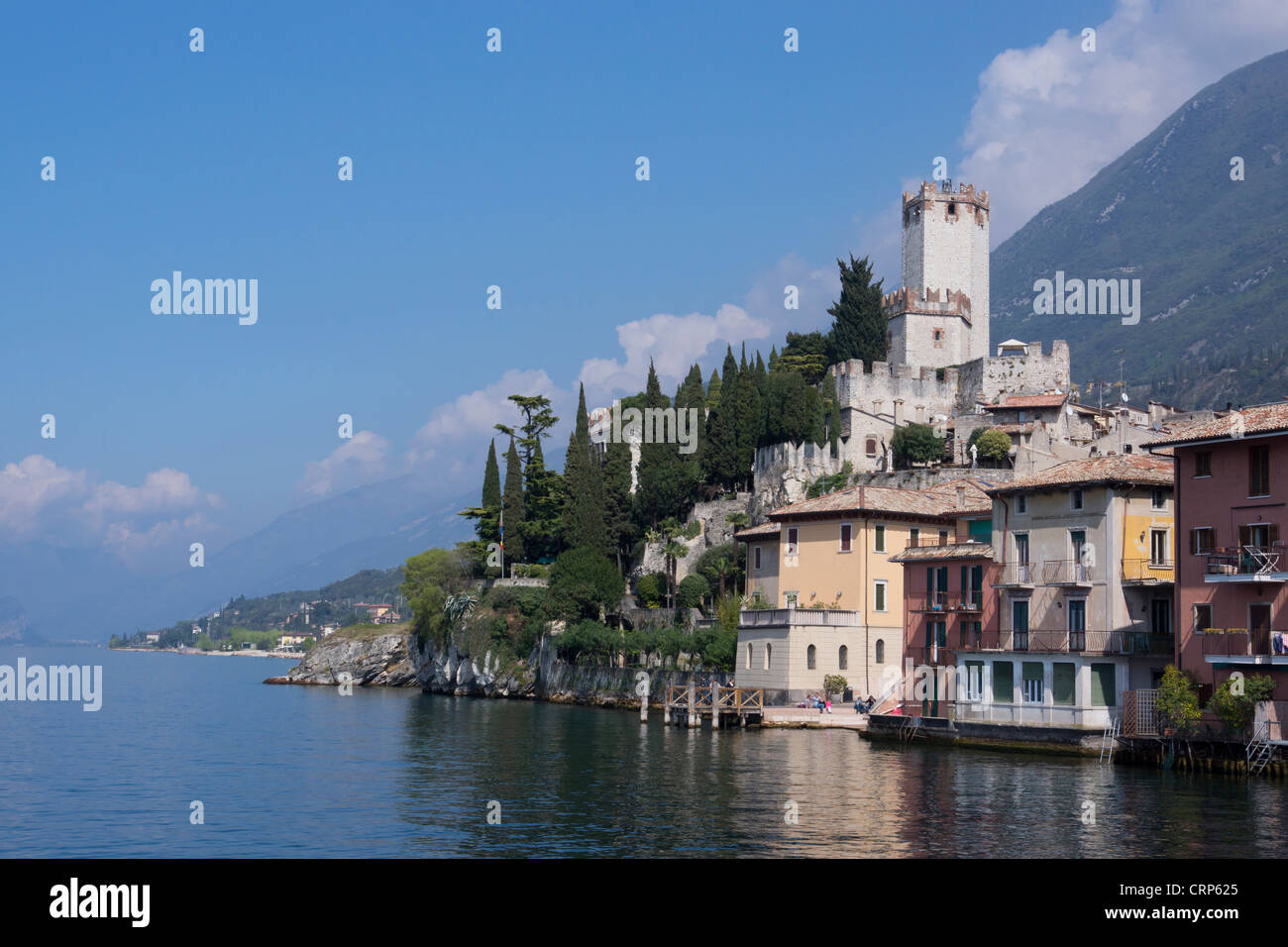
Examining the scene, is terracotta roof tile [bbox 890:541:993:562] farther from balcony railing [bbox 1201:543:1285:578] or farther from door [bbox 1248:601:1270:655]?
door [bbox 1248:601:1270:655]

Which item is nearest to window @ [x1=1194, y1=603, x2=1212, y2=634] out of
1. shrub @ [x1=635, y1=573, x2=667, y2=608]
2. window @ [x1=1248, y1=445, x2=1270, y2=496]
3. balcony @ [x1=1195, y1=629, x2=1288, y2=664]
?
balcony @ [x1=1195, y1=629, x2=1288, y2=664]

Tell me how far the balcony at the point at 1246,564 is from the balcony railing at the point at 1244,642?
156 centimetres

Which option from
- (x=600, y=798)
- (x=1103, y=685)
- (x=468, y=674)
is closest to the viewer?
(x=600, y=798)

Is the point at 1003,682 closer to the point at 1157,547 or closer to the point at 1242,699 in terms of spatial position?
the point at 1157,547

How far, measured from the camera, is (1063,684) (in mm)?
47156

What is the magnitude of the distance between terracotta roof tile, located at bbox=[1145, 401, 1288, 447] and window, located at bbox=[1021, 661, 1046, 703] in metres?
9.40

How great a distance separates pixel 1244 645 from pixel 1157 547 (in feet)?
26.8

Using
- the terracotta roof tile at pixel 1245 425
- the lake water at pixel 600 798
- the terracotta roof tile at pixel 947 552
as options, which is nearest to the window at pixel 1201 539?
the terracotta roof tile at pixel 1245 425

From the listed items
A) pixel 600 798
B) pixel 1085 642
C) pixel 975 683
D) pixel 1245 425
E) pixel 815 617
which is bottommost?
pixel 600 798

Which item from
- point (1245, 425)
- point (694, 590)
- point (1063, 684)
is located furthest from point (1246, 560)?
point (694, 590)

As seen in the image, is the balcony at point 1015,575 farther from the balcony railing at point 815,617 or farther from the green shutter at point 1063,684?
the balcony railing at point 815,617
